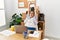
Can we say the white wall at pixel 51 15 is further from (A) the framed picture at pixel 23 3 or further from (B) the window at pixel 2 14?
(B) the window at pixel 2 14

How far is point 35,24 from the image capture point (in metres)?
2.44

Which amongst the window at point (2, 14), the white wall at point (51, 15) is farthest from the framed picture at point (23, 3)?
the window at point (2, 14)

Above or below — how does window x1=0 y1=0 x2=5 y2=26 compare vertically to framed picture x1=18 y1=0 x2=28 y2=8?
below

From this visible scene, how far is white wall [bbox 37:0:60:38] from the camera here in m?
3.58

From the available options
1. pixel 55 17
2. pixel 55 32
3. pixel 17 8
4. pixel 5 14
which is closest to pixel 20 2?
pixel 17 8

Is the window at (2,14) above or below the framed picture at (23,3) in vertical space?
below

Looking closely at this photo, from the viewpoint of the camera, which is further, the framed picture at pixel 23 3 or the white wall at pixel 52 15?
the framed picture at pixel 23 3

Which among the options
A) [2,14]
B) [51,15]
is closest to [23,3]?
[2,14]

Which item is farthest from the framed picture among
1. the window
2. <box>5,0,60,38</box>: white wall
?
the window

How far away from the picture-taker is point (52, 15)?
366 cm

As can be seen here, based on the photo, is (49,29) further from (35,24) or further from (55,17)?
(35,24)

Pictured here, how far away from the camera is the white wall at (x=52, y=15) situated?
3582 mm

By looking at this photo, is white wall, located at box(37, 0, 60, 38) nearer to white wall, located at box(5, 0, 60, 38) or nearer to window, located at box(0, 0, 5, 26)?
white wall, located at box(5, 0, 60, 38)

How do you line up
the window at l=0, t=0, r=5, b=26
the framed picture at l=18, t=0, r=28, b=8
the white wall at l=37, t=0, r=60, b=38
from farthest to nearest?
the window at l=0, t=0, r=5, b=26
the framed picture at l=18, t=0, r=28, b=8
the white wall at l=37, t=0, r=60, b=38
